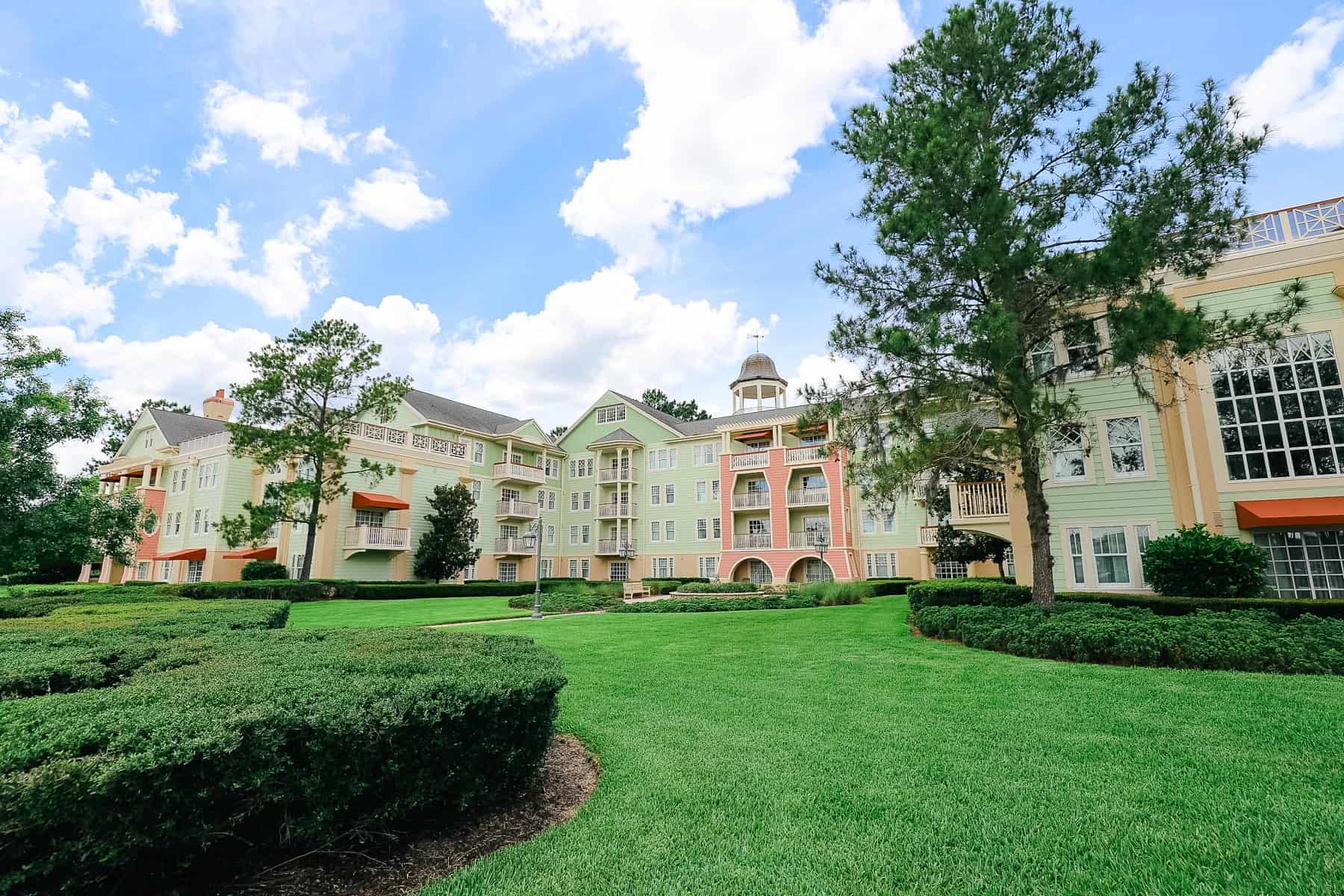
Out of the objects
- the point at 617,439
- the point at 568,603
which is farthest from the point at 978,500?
the point at 617,439

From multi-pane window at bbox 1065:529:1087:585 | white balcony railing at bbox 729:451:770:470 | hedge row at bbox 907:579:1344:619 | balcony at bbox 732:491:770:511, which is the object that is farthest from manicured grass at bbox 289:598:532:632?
multi-pane window at bbox 1065:529:1087:585

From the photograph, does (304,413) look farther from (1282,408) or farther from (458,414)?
(1282,408)

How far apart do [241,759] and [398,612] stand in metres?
17.7

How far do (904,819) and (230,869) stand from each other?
341cm

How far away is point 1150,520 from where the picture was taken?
568 inches

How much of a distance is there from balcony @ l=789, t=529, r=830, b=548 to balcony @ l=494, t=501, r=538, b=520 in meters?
14.3

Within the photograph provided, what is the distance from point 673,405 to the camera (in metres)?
56.1

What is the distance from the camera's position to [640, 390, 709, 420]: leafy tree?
55.9 meters

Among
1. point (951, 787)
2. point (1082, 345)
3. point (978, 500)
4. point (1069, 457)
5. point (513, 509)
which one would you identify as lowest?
point (951, 787)

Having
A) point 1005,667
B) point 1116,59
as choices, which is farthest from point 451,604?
point 1116,59

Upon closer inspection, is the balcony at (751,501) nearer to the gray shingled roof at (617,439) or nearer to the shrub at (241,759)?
the gray shingled roof at (617,439)

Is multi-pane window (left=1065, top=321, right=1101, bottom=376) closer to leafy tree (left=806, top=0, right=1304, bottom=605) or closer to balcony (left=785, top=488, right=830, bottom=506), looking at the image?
leafy tree (left=806, top=0, right=1304, bottom=605)

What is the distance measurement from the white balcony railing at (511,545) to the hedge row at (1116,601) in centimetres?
2337

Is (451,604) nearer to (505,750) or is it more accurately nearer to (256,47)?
(256,47)
